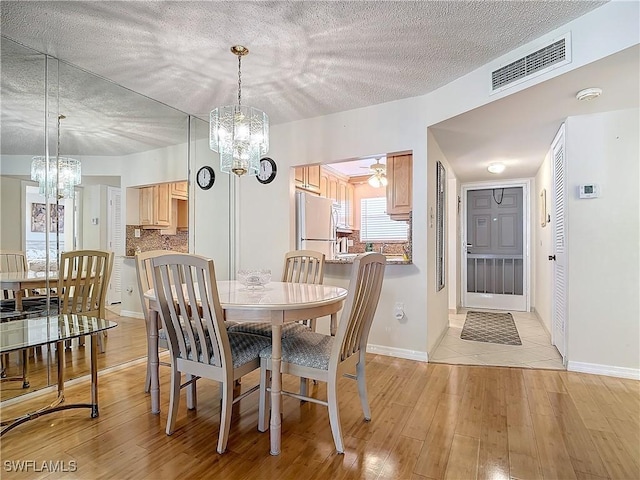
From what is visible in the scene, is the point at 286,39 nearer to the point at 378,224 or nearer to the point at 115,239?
the point at 115,239

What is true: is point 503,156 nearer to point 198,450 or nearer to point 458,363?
point 458,363

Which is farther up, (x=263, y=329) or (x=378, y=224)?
(x=378, y=224)

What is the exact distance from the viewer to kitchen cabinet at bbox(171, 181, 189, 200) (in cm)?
370

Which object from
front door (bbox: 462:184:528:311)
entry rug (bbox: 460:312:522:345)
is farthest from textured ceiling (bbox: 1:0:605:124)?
front door (bbox: 462:184:528:311)

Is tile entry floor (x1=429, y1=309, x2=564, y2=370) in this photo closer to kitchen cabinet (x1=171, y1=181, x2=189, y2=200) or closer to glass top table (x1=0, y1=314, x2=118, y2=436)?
glass top table (x1=0, y1=314, x2=118, y2=436)

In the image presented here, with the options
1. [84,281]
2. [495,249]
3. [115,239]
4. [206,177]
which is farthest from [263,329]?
[495,249]

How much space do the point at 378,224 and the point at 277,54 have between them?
163 inches

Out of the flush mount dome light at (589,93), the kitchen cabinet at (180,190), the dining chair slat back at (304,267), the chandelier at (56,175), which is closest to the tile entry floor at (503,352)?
the dining chair slat back at (304,267)

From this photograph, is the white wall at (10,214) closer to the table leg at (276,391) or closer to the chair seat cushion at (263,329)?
the chair seat cushion at (263,329)

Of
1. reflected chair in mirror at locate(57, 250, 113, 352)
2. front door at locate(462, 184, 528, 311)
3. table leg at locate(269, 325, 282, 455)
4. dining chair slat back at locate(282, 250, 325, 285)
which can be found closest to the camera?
table leg at locate(269, 325, 282, 455)

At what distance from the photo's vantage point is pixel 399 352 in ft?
10.8

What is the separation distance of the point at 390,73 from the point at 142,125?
2340mm

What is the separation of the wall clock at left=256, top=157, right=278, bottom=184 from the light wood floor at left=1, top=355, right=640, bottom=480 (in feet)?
7.37

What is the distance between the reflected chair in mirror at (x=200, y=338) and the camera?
170 cm
